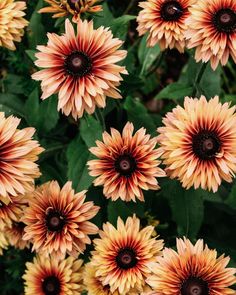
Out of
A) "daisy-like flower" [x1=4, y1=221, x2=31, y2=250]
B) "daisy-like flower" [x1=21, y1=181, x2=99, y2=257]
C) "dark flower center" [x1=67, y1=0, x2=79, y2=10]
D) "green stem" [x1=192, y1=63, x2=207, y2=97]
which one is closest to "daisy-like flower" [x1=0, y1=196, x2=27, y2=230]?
"daisy-like flower" [x1=21, y1=181, x2=99, y2=257]

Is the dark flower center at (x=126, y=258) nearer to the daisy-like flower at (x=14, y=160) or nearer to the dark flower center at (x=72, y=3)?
the daisy-like flower at (x=14, y=160)

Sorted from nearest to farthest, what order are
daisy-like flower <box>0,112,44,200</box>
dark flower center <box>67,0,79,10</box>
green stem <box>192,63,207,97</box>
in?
1. daisy-like flower <box>0,112,44,200</box>
2. dark flower center <box>67,0,79,10</box>
3. green stem <box>192,63,207,97</box>

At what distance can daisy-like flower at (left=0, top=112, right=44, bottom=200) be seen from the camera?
1.70 metres

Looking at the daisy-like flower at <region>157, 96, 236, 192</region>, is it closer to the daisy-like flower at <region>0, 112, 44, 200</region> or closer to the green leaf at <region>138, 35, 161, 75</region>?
the daisy-like flower at <region>0, 112, 44, 200</region>

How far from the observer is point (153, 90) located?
134 inches

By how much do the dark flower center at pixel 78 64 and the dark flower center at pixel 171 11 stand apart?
376mm

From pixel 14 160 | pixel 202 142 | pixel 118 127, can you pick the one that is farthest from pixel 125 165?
pixel 118 127

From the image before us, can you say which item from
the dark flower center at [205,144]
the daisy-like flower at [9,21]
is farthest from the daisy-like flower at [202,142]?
the daisy-like flower at [9,21]

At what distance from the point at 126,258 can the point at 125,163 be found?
318mm

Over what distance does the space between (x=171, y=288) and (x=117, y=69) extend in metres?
0.70

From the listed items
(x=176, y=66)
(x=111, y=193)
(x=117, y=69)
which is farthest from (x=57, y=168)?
(x=176, y=66)

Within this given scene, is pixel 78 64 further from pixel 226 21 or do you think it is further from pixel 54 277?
pixel 54 277

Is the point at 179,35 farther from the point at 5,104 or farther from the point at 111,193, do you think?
the point at 5,104

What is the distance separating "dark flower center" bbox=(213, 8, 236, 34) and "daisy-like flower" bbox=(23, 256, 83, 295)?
985 millimetres
